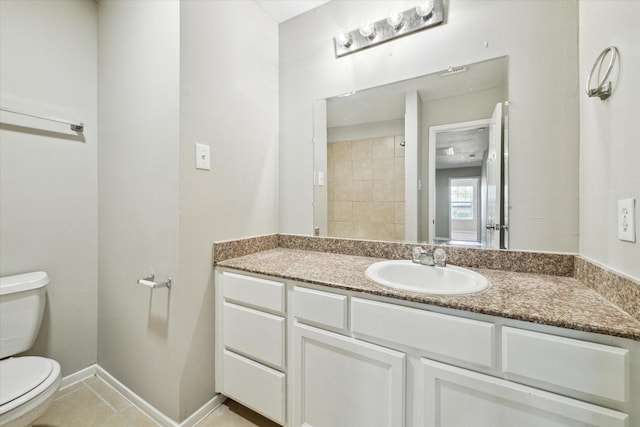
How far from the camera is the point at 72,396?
1432 mm

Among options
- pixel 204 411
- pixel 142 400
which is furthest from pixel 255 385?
pixel 142 400

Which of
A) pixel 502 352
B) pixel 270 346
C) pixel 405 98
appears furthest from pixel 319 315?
pixel 405 98

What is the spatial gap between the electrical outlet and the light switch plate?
5.18 feet

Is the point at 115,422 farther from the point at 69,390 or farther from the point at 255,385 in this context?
the point at 255,385

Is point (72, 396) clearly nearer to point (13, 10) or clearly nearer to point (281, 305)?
point (281, 305)

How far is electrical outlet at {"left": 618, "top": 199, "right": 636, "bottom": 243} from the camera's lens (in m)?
0.69

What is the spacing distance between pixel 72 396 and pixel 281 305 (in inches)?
56.4

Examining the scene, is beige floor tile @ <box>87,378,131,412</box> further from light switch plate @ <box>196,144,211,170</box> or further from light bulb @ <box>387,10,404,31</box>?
light bulb @ <box>387,10,404,31</box>

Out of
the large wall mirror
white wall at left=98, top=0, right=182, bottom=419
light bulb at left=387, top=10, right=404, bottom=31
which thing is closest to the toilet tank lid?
white wall at left=98, top=0, right=182, bottom=419

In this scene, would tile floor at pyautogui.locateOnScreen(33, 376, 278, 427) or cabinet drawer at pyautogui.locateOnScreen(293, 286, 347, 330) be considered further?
tile floor at pyautogui.locateOnScreen(33, 376, 278, 427)

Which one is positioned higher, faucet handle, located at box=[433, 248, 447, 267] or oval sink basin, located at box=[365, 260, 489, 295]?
faucet handle, located at box=[433, 248, 447, 267]

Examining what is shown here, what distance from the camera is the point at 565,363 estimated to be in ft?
2.14

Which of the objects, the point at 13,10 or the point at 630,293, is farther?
the point at 13,10

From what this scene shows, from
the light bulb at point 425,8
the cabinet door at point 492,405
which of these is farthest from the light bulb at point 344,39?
the cabinet door at point 492,405
